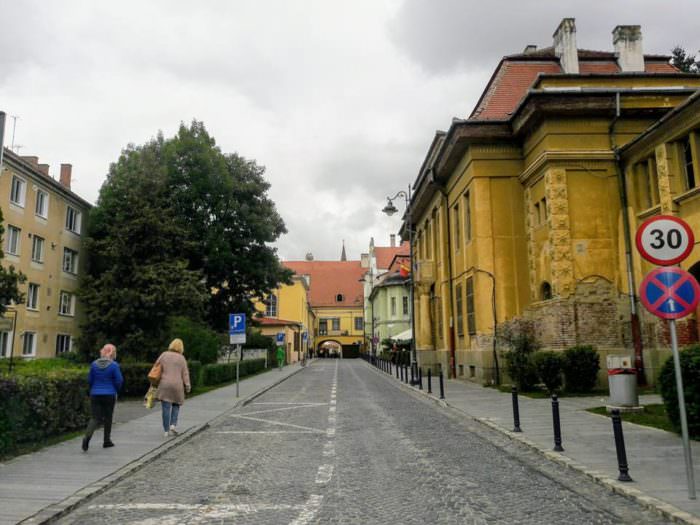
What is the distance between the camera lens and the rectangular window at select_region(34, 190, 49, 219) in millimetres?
31594

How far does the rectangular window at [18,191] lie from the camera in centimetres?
2917

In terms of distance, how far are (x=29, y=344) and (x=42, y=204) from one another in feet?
24.7

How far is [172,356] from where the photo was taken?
38.0ft

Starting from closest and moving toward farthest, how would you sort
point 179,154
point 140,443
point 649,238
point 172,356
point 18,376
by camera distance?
point 649,238, point 18,376, point 140,443, point 172,356, point 179,154

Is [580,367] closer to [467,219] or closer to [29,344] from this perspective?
[467,219]

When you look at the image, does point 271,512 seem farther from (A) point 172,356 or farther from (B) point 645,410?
(B) point 645,410

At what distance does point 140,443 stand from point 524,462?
653 centimetres

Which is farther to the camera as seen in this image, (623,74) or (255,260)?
(255,260)

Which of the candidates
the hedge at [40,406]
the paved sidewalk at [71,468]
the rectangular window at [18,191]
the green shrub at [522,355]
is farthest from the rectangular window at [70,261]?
the green shrub at [522,355]

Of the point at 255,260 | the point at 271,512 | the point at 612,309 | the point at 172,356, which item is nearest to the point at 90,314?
the point at 255,260

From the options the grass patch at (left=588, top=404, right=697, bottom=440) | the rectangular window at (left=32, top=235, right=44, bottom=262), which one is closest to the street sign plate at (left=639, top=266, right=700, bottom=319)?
the grass patch at (left=588, top=404, right=697, bottom=440)

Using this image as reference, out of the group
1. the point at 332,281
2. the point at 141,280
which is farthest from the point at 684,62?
the point at 332,281

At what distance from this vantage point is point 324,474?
785cm

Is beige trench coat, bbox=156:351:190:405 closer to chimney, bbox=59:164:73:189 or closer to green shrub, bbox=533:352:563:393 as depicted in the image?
green shrub, bbox=533:352:563:393
